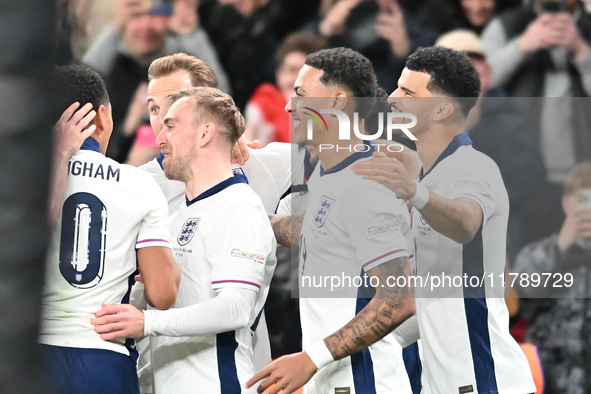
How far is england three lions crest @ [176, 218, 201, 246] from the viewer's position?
8.84ft

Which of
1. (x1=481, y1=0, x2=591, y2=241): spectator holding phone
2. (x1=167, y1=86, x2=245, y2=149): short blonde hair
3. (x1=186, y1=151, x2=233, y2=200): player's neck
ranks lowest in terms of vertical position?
(x1=186, y1=151, x2=233, y2=200): player's neck

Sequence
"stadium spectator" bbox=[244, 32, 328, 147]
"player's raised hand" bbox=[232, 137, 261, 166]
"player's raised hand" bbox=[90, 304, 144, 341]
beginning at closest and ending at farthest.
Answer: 1. "player's raised hand" bbox=[90, 304, 144, 341]
2. "player's raised hand" bbox=[232, 137, 261, 166]
3. "stadium spectator" bbox=[244, 32, 328, 147]

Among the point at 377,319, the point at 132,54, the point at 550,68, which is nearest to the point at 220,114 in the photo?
the point at 377,319

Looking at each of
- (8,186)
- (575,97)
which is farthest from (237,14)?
(8,186)

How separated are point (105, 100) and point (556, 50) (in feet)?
11.3

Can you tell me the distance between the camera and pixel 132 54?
17.7 feet

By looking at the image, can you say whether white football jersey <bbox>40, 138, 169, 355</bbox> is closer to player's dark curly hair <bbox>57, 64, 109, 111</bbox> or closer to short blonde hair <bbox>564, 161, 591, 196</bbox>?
player's dark curly hair <bbox>57, 64, 109, 111</bbox>

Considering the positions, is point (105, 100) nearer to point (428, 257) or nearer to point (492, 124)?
point (428, 257)

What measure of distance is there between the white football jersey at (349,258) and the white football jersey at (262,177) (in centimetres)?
65

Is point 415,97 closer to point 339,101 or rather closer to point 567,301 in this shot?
point 339,101

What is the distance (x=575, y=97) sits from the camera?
199 inches

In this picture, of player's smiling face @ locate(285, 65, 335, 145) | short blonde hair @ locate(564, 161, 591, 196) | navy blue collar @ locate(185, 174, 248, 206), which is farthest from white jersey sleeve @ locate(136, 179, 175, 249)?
short blonde hair @ locate(564, 161, 591, 196)

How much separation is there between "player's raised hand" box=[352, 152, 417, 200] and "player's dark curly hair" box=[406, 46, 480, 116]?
0.65 metres

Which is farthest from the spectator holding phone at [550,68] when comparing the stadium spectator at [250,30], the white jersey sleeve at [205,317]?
the white jersey sleeve at [205,317]
